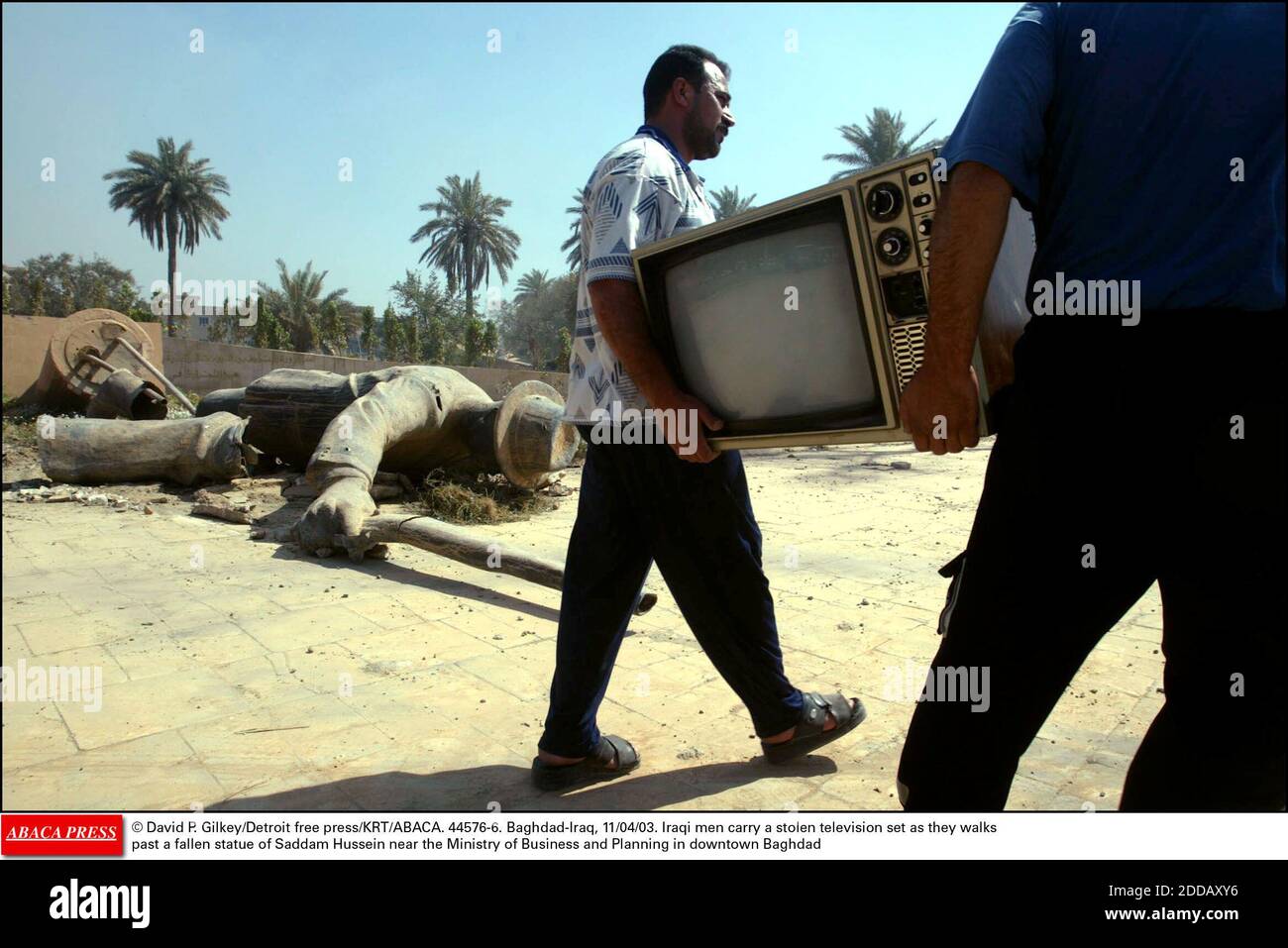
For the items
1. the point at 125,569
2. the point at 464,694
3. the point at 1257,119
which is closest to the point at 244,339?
the point at 125,569

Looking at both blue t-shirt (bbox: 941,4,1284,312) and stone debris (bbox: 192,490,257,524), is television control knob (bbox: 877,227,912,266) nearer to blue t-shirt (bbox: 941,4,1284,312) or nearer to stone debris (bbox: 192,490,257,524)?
blue t-shirt (bbox: 941,4,1284,312)

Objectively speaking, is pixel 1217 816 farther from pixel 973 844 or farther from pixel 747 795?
pixel 747 795

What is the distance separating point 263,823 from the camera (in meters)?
2.11

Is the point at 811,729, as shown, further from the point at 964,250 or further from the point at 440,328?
the point at 440,328

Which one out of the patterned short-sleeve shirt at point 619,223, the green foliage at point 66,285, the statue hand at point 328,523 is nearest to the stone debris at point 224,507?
the statue hand at point 328,523

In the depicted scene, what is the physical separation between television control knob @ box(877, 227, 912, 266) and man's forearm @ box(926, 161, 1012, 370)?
144 mm

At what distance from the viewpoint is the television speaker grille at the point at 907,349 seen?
1.75 meters

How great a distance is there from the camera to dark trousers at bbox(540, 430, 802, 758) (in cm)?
249

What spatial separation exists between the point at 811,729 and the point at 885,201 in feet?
5.25

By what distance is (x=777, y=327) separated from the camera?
7.02ft

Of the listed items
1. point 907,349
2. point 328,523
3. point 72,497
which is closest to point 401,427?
point 328,523

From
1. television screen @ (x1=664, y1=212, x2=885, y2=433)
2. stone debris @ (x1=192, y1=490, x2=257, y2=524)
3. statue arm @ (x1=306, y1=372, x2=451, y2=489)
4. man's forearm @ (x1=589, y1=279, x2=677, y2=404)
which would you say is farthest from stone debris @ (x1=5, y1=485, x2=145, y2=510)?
television screen @ (x1=664, y1=212, x2=885, y2=433)

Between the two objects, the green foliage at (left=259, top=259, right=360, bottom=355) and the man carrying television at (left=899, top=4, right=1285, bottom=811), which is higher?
the green foliage at (left=259, top=259, right=360, bottom=355)

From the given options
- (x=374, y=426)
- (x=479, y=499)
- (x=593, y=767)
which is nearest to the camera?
(x=593, y=767)
